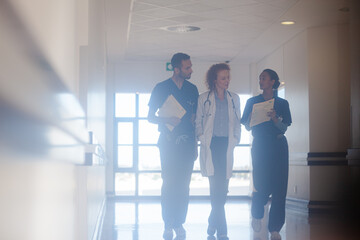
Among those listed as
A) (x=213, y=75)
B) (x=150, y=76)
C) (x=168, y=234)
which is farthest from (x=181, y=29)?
(x=168, y=234)

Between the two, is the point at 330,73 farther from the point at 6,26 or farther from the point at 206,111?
the point at 6,26

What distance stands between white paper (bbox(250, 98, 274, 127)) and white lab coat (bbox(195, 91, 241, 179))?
335mm

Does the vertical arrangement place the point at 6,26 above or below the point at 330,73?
below

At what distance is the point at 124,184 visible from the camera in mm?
12242

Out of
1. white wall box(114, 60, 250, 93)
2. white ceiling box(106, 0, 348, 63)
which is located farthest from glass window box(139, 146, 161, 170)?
white ceiling box(106, 0, 348, 63)

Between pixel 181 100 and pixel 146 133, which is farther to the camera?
pixel 146 133

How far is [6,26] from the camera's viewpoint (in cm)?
51

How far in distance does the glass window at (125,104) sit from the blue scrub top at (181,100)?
7.52 meters

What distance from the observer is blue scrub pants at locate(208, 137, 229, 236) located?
4450 mm

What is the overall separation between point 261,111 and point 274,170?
55 centimetres

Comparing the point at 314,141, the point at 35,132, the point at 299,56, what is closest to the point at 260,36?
the point at 299,56

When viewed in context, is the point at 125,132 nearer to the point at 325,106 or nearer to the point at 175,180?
the point at 325,106

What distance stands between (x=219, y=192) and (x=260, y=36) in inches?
224

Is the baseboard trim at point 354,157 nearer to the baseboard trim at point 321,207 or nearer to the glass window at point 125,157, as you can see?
the baseboard trim at point 321,207
